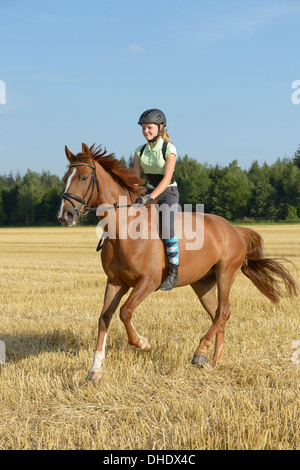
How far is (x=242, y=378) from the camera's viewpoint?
498cm

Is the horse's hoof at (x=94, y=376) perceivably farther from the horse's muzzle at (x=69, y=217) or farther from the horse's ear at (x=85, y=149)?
the horse's ear at (x=85, y=149)

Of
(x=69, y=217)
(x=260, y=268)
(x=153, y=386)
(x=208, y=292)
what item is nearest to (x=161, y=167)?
(x=69, y=217)

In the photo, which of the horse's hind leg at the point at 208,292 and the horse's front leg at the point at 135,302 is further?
the horse's hind leg at the point at 208,292

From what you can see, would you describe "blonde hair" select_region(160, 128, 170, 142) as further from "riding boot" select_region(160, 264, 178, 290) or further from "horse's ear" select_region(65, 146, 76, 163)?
"riding boot" select_region(160, 264, 178, 290)

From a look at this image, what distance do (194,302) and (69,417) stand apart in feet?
20.1

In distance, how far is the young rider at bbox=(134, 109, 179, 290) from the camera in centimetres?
523

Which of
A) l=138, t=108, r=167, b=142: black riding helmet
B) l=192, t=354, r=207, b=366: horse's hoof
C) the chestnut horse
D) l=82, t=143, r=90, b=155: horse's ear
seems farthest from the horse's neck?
l=192, t=354, r=207, b=366: horse's hoof

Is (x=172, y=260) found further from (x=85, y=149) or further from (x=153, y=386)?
(x=85, y=149)

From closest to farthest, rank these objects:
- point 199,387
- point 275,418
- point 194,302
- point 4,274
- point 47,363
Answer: point 275,418 < point 199,387 < point 47,363 < point 194,302 < point 4,274

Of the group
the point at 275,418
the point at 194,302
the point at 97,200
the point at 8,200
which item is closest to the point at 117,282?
the point at 97,200

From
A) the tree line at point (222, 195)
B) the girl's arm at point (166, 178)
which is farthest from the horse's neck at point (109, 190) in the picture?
the tree line at point (222, 195)

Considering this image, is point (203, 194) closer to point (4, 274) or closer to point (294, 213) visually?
point (294, 213)

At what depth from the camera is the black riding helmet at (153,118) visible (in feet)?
17.1

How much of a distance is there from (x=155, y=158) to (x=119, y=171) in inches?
19.0
